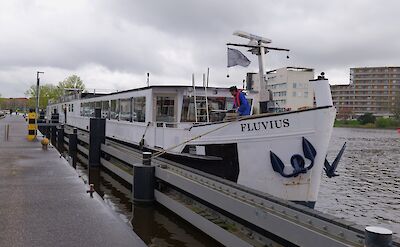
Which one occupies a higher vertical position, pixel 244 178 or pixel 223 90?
pixel 223 90

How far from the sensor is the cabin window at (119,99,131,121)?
16497mm

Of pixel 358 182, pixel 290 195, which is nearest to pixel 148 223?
pixel 290 195

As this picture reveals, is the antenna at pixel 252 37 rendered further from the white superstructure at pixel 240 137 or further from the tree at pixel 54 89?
the tree at pixel 54 89

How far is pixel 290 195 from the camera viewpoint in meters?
8.73

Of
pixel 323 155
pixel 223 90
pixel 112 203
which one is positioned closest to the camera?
pixel 323 155

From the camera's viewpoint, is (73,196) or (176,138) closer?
(73,196)

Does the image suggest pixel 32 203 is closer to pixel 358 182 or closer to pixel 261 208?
pixel 261 208

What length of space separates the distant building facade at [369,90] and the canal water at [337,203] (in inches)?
4983

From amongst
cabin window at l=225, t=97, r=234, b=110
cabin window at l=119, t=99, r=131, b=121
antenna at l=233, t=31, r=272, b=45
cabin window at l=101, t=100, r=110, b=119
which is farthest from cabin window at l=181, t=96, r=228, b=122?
cabin window at l=101, t=100, r=110, b=119

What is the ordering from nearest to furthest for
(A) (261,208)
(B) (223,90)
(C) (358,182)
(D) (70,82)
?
(A) (261,208), (B) (223,90), (C) (358,182), (D) (70,82)

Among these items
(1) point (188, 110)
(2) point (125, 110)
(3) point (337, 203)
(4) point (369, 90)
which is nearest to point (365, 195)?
(3) point (337, 203)

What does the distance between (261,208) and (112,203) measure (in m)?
5.64

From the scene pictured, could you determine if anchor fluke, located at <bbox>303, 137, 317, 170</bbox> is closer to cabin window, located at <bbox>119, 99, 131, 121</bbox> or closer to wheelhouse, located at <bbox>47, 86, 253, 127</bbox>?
wheelhouse, located at <bbox>47, 86, 253, 127</bbox>

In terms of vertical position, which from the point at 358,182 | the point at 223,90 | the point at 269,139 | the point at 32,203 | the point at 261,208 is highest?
the point at 223,90
